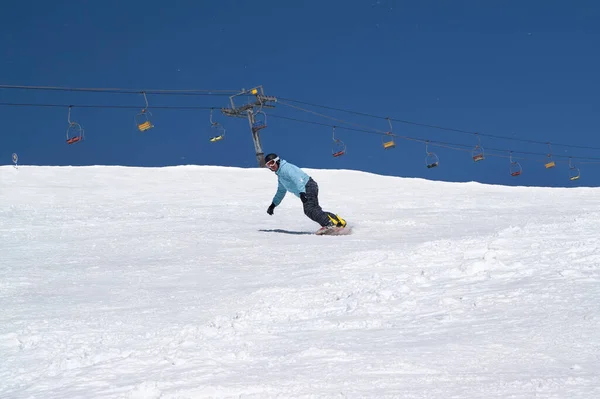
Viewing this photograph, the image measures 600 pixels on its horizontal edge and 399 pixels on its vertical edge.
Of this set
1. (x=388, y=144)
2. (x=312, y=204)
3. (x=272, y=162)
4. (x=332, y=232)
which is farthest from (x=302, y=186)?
(x=388, y=144)

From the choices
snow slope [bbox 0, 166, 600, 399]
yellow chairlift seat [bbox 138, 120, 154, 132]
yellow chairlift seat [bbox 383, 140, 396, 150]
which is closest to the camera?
snow slope [bbox 0, 166, 600, 399]

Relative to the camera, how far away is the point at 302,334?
4.59 m

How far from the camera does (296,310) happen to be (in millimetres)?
5285

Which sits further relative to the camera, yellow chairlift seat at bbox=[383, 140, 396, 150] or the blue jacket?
yellow chairlift seat at bbox=[383, 140, 396, 150]

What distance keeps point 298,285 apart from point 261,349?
6.41ft

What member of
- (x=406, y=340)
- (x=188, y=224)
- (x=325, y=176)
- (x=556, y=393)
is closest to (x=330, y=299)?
(x=406, y=340)

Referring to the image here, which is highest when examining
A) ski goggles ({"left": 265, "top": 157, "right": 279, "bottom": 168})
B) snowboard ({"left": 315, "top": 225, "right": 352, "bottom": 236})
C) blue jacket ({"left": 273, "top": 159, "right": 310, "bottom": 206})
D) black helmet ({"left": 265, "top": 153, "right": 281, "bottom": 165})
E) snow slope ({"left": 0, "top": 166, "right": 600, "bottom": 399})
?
black helmet ({"left": 265, "top": 153, "right": 281, "bottom": 165})

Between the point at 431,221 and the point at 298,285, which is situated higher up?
the point at 431,221

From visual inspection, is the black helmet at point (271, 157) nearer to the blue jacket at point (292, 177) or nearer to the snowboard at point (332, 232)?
the blue jacket at point (292, 177)

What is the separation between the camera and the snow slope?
3.56 metres

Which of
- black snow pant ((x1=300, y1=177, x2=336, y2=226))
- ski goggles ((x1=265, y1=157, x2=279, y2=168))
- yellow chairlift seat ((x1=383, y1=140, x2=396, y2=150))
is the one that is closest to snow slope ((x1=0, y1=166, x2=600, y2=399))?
black snow pant ((x1=300, y1=177, x2=336, y2=226))

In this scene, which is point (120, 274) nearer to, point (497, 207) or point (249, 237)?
point (249, 237)

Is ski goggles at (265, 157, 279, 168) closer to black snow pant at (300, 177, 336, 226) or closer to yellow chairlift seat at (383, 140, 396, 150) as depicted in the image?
black snow pant at (300, 177, 336, 226)

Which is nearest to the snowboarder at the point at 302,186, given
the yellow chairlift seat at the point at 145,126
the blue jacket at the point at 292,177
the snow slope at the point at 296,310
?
the blue jacket at the point at 292,177
